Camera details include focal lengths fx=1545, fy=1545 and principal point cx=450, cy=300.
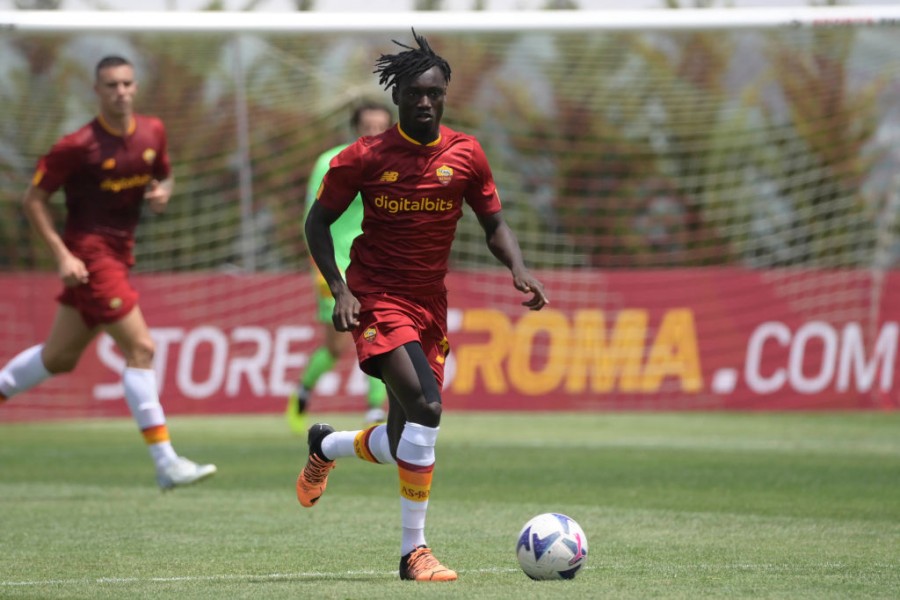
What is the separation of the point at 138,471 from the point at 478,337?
6.83 metres

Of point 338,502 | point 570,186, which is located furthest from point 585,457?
point 570,186

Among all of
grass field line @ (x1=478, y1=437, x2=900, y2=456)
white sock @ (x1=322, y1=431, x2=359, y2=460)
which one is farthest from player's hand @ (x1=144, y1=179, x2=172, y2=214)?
grass field line @ (x1=478, y1=437, x2=900, y2=456)

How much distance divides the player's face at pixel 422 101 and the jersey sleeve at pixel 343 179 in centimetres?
24

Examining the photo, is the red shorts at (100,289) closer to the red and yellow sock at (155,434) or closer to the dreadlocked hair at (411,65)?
the red and yellow sock at (155,434)

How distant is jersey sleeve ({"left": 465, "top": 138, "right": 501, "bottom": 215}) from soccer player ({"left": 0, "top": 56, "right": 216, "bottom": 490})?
3.46 m

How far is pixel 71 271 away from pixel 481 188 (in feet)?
11.7

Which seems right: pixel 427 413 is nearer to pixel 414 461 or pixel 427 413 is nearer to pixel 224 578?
pixel 414 461

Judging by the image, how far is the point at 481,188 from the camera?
6.83 m

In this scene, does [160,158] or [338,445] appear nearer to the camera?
[338,445]

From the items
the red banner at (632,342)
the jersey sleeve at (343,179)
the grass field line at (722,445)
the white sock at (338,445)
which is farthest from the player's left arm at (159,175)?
the red banner at (632,342)

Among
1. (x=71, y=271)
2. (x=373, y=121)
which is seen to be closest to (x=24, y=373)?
(x=71, y=271)

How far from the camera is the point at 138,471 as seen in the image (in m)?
11.2

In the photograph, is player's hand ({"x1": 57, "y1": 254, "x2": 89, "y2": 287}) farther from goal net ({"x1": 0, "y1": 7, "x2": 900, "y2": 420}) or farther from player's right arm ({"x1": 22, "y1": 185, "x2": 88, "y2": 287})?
goal net ({"x1": 0, "y1": 7, "x2": 900, "y2": 420})

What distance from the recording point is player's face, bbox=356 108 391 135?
37.0ft
